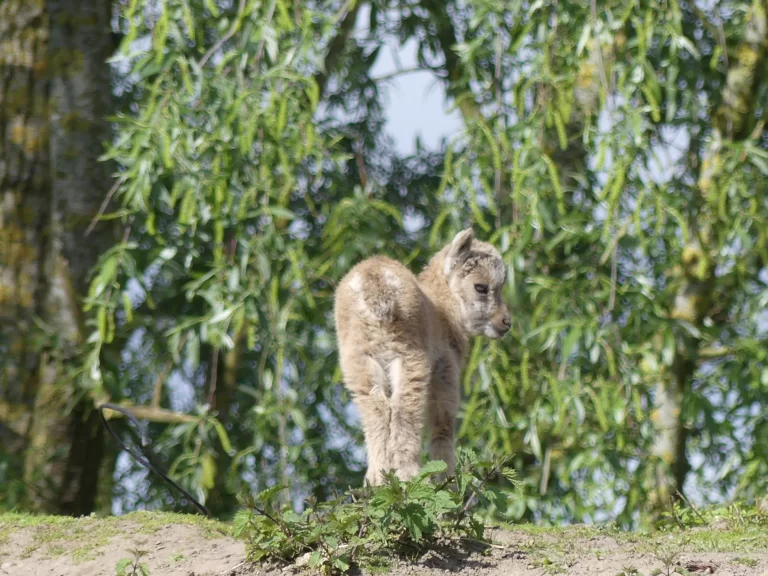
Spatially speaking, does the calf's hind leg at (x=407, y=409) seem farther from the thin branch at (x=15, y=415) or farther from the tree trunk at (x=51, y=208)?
the thin branch at (x=15, y=415)

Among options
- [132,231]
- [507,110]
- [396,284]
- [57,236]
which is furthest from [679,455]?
[57,236]

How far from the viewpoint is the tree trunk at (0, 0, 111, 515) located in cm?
939

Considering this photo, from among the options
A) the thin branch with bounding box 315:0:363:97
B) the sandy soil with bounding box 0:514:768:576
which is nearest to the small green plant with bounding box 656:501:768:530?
the sandy soil with bounding box 0:514:768:576

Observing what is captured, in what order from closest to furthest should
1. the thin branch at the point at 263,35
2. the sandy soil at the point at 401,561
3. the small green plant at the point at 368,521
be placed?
the small green plant at the point at 368,521, the sandy soil at the point at 401,561, the thin branch at the point at 263,35

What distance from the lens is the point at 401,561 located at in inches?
183

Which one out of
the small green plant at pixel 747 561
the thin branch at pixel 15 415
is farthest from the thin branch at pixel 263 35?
the small green plant at pixel 747 561

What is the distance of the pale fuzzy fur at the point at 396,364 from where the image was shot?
607 centimetres

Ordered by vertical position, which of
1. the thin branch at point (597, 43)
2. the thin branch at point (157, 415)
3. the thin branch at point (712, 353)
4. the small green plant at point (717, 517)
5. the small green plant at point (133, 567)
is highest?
the thin branch at point (597, 43)

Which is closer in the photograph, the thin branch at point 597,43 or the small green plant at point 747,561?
the small green plant at point 747,561

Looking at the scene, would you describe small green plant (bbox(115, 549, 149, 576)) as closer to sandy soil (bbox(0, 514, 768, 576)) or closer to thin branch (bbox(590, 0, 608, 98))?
sandy soil (bbox(0, 514, 768, 576))

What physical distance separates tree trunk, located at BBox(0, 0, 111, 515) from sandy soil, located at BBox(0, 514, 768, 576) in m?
3.63

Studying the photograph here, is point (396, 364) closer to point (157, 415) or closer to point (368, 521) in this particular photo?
point (368, 521)

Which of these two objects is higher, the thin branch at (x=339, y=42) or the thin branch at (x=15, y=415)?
the thin branch at (x=339, y=42)

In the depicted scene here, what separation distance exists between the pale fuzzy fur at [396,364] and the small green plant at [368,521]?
98 centimetres
